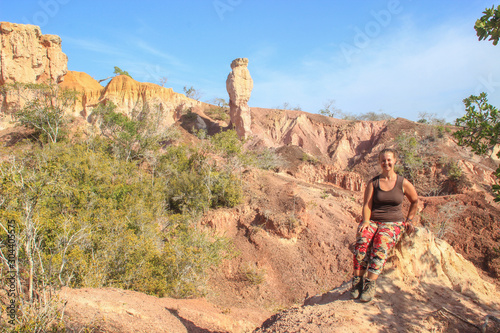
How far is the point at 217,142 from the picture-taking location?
54.7 ft

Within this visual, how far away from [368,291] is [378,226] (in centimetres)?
74

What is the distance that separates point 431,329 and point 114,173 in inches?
546

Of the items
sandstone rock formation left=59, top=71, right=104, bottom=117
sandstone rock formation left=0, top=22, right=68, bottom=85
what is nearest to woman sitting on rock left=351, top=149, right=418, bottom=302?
sandstone rock formation left=0, top=22, right=68, bottom=85

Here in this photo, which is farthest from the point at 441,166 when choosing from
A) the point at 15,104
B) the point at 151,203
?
the point at 15,104

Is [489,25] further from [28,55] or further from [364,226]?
[28,55]

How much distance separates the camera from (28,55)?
26719mm

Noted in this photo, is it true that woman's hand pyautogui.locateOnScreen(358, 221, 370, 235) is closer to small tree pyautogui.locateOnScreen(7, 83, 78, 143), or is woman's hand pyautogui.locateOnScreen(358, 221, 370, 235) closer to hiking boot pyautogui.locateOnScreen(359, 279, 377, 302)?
hiking boot pyautogui.locateOnScreen(359, 279, 377, 302)

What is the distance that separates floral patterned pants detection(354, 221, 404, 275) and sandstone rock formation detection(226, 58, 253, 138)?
86.5ft

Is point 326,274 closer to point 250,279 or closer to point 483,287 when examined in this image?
point 250,279

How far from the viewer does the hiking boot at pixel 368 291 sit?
141 inches

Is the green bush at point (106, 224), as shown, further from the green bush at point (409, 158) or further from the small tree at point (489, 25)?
the green bush at point (409, 158)

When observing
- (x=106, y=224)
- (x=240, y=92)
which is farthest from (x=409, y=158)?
(x=106, y=224)

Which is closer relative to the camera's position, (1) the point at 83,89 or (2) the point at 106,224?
(2) the point at 106,224

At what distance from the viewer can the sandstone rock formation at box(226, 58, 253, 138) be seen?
98.5 ft
